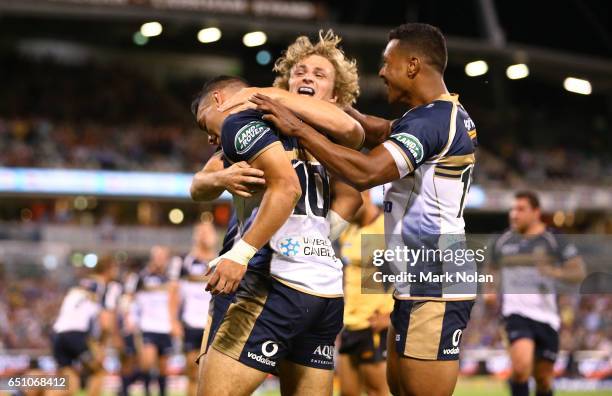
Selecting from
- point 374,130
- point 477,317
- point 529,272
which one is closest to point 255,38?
point 477,317

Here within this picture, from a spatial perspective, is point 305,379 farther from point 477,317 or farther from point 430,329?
point 477,317

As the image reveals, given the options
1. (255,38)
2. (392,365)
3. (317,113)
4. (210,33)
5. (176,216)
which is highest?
(210,33)

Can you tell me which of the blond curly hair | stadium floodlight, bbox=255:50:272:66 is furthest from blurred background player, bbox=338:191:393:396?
stadium floodlight, bbox=255:50:272:66

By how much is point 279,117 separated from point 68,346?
8.98m

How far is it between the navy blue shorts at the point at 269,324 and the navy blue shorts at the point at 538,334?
231 inches

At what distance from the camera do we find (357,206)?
17.5 ft

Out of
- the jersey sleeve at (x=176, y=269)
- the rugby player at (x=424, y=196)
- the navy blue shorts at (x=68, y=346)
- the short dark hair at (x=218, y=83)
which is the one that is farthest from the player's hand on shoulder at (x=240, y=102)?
the jersey sleeve at (x=176, y=269)

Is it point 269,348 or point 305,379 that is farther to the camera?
point 305,379

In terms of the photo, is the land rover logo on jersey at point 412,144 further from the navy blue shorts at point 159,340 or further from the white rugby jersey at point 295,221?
the navy blue shorts at point 159,340

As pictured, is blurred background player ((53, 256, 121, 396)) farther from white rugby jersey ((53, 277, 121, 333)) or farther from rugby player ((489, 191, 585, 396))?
rugby player ((489, 191, 585, 396))

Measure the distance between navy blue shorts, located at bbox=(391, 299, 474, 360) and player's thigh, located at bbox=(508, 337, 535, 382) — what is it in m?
5.06

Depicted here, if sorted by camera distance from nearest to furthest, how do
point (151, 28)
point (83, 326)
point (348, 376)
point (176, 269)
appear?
point (348, 376) < point (83, 326) < point (176, 269) < point (151, 28)

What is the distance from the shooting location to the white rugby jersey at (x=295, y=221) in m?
4.60

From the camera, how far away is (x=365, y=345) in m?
9.00
